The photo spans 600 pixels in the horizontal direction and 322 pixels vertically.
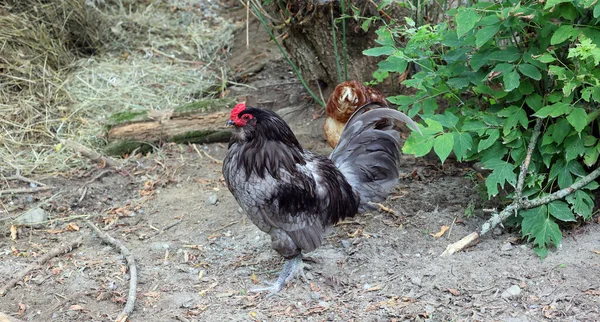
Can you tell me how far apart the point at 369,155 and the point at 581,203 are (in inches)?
59.3

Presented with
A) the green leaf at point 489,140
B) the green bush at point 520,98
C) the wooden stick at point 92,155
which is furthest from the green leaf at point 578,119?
the wooden stick at point 92,155

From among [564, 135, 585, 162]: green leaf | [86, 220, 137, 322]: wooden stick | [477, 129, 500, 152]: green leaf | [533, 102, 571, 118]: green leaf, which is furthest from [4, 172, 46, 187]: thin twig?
[564, 135, 585, 162]: green leaf

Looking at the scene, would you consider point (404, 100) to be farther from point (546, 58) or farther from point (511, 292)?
point (511, 292)

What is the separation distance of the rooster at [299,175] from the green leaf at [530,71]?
0.75 meters

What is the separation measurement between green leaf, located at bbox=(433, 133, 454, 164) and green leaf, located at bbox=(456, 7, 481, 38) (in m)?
0.67

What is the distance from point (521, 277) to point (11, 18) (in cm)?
635

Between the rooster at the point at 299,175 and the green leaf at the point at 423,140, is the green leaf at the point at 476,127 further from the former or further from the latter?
the rooster at the point at 299,175

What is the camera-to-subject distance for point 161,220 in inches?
217

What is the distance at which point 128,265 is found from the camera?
15.4 feet

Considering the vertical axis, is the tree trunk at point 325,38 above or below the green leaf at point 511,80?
below

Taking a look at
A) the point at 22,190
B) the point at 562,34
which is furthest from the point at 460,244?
the point at 22,190

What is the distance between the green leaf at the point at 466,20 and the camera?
12.2 ft

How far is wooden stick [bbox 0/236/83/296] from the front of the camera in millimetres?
4445

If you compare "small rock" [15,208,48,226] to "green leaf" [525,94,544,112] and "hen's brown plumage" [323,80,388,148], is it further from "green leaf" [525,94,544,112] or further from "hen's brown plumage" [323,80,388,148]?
"green leaf" [525,94,544,112]
